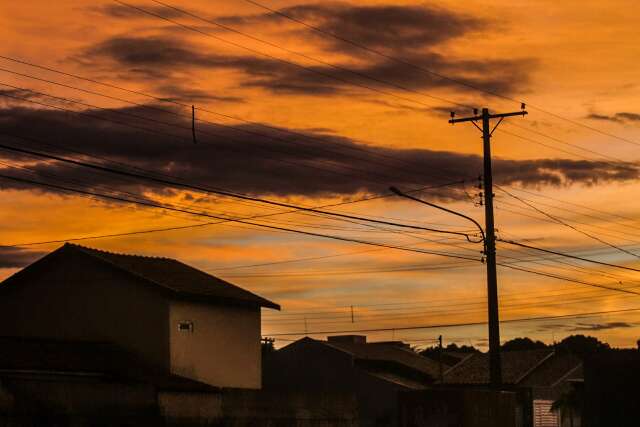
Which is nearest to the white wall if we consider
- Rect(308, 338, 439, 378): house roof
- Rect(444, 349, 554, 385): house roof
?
Rect(308, 338, 439, 378): house roof

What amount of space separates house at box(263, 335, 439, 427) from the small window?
33.4 m

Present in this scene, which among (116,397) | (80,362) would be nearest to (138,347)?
(80,362)

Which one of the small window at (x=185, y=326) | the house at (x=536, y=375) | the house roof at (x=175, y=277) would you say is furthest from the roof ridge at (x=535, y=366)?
the small window at (x=185, y=326)

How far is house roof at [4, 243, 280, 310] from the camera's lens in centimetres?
4712

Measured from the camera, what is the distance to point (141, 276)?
46.7 meters

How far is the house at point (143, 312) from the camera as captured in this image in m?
46.5

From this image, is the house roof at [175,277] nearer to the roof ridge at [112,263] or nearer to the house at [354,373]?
→ the roof ridge at [112,263]

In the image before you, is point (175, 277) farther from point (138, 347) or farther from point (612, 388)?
point (612, 388)

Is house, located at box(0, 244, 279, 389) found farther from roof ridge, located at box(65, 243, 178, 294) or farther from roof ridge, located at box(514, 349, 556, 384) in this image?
roof ridge, located at box(514, 349, 556, 384)

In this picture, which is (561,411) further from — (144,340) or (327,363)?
(144,340)

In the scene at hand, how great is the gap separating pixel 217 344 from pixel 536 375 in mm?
41295

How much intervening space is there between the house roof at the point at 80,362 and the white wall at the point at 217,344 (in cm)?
170

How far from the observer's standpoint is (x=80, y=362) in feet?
132

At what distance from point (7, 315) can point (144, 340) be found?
317 inches
